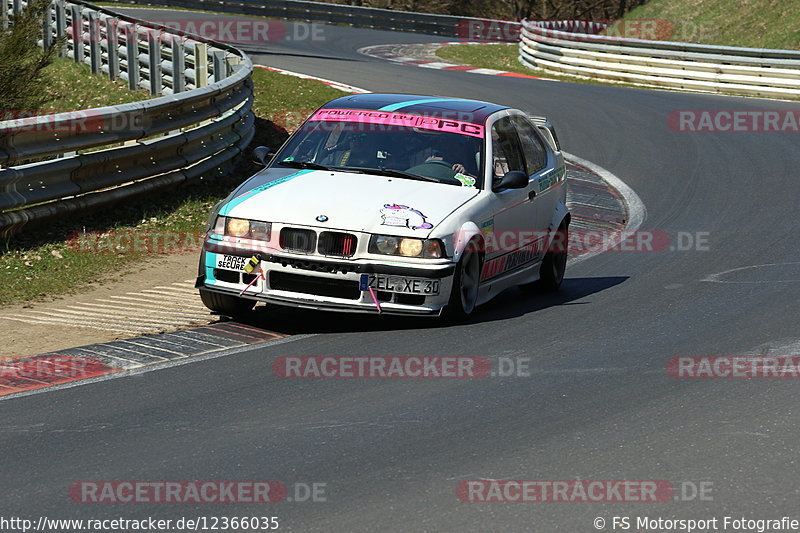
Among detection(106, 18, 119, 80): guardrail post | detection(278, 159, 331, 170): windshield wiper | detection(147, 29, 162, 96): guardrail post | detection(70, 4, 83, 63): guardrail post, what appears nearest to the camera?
detection(278, 159, 331, 170): windshield wiper

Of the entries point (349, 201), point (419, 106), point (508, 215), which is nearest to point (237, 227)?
point (349, 201)

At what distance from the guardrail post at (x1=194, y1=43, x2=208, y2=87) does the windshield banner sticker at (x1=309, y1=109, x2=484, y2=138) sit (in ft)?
31.0

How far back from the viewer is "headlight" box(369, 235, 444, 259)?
8.54 meters

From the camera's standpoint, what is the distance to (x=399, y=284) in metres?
8.56

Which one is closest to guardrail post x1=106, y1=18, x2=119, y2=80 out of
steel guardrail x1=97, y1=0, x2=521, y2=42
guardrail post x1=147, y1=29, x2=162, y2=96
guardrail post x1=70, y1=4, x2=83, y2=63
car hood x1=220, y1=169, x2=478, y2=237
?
guardrail post x1=70, y1=4, x2=83, y2=63

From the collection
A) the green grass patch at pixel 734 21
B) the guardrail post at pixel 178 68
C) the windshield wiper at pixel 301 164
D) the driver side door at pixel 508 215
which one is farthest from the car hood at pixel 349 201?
the green grass patch at pixel 734 21

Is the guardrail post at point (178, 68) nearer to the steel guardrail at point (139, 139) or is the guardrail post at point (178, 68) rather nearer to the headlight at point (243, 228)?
the steel guardrail at point (139, 139)

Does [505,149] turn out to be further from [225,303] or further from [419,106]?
[225,303]

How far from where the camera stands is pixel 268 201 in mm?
8875

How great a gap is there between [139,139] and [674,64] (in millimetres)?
17972

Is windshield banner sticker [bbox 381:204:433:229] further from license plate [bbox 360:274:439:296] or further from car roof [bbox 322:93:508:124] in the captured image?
car roof [bbox 322:93:508:124]

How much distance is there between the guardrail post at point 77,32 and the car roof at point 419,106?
1398cm

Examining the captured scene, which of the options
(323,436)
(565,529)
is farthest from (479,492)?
(323,436)

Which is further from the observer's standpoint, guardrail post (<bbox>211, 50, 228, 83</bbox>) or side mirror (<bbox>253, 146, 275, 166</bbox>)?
guardrail post (<bbox>211, 50, 228, 83</bbox>)
